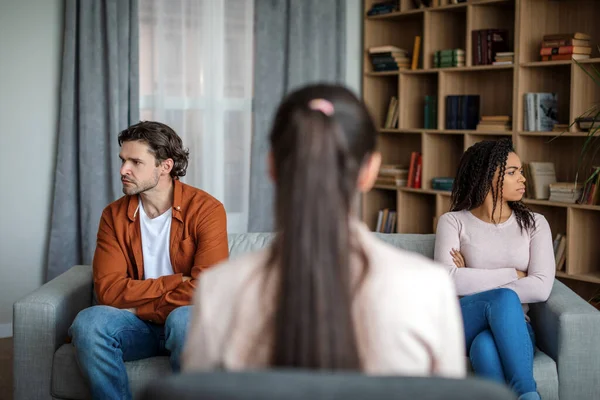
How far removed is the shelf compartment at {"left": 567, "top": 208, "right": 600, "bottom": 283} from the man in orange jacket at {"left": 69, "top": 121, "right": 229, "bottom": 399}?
2.02 m

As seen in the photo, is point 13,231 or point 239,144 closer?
point 13,231

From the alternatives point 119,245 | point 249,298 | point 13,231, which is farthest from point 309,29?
point 249,298

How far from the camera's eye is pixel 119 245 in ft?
8.82

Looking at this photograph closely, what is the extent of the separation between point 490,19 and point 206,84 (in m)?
1.67

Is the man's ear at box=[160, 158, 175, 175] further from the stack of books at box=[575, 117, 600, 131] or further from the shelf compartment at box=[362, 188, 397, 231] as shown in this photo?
the shelf compartment at box=[362, 188, 397, 231]

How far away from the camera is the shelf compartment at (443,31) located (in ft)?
15.2

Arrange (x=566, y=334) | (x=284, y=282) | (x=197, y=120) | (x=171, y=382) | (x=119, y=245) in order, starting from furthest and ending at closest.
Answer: (x=197, y=120), (x=119, y=245), (x=566, y=334), (x=284, y=282), (x=171, y=382)

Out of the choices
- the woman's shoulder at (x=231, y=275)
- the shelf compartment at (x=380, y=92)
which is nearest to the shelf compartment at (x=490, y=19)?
the shelf compartment at (x=380, y=92)

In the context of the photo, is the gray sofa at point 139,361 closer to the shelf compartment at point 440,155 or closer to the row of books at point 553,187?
the row of books at point 553,187

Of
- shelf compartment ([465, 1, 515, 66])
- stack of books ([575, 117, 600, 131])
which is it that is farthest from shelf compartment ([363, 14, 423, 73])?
stack of books ([575, 117, 600, 131])

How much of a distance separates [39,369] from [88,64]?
2.07 m

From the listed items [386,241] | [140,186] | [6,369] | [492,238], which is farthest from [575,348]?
[6,369]

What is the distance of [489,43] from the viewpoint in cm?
430

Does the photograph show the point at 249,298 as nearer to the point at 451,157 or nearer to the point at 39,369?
the point at 39,369
